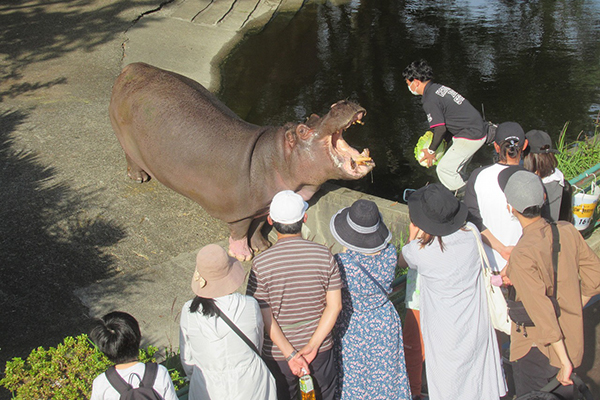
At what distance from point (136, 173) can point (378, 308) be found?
462 centimetres

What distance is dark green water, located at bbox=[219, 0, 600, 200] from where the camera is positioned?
8828mm

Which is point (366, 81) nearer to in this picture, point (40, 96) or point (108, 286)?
point (40, 96)

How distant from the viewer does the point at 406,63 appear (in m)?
11.2

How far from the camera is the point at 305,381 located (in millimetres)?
3193

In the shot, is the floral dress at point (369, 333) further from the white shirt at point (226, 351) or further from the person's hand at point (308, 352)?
the white shirt at point (226, 351)

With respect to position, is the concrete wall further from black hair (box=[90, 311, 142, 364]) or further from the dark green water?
black hair (box=[90, 311, 142, 364])

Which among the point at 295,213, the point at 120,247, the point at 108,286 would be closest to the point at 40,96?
the point at 120,247

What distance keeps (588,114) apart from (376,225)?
714 centimetres

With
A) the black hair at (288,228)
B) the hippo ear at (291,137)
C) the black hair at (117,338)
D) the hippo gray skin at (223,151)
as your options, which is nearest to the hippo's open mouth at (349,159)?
the hippo gray skin at (223,151)

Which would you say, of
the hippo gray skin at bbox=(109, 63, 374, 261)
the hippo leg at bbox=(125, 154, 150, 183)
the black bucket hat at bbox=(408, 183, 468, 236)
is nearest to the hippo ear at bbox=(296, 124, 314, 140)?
the hippo gray skin at bbox=(109, 63, 374, 261)

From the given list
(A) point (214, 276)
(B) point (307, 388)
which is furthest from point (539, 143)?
(A) point (214, 276)

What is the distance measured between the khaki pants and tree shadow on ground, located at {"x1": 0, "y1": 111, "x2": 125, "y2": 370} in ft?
11.7

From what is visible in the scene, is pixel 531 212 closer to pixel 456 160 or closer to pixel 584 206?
pixel 584 206

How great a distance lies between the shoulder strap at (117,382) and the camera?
2.63 meters
